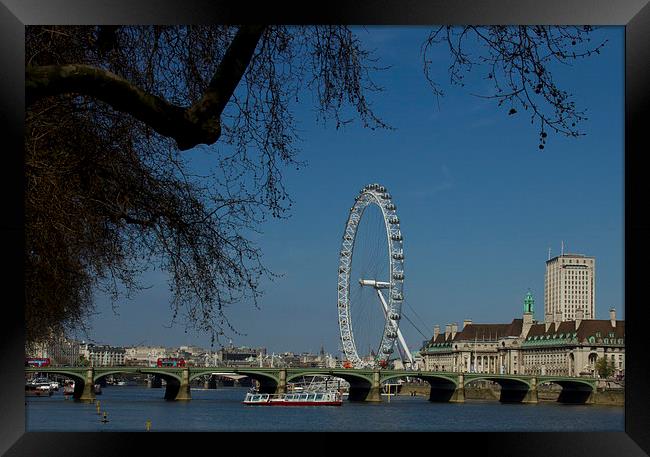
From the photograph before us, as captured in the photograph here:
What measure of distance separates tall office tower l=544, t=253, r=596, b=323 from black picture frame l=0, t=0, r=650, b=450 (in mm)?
42874

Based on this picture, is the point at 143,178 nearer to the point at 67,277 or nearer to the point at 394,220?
the point at 67,277

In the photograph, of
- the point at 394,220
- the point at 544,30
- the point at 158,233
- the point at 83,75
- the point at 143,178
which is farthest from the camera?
the point at 394,220

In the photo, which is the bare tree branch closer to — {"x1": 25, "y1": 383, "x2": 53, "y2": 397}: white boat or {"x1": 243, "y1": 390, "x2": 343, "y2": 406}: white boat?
{"x1": 243, "y1": 390, "x2": 343, "y2": 406}: white boat

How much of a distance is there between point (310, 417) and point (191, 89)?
2474 centimetres

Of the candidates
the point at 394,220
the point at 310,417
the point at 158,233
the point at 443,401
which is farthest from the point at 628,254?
the point at 443,401

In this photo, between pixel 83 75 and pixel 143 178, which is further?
pixel 143 178

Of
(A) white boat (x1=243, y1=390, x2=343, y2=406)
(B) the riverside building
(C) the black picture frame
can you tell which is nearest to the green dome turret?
(B) the riverside building

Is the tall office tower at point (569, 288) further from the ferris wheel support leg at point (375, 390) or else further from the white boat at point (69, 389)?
the white boat at point (69, 389)

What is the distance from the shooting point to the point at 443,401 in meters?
42.6

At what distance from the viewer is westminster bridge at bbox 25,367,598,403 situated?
112 ft

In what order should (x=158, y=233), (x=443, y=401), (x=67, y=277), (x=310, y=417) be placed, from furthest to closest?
1. (x=443, y=401)
2. (x=310, y=417)
3. (x=67, y=277)
4. (x=158, y=233)

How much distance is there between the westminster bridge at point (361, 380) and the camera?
34219 millimetres
